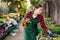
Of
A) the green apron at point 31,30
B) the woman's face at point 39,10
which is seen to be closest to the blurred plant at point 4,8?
the green apron at point 31,30

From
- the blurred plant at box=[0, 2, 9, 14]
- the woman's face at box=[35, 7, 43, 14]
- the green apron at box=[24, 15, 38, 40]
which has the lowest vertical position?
the blurred plant at box=[0, 2, 9, 14]

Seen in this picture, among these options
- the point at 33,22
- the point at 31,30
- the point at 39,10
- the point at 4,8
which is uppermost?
the point at 39,10

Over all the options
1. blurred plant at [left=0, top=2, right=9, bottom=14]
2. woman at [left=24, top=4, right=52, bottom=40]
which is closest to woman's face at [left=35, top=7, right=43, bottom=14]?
woman at [left=24, top=4, right=52, bottom=40]

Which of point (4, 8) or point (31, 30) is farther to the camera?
point (4, 8)

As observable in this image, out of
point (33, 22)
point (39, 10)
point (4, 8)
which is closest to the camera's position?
point (39, 10)

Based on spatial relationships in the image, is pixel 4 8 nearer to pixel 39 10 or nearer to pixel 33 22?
pixel 33 22

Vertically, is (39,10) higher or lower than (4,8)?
higher

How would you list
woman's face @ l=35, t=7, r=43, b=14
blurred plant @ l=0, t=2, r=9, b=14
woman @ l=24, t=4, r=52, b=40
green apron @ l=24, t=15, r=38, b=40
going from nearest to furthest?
woman's face @ l=35, t=7, r=43, b=14 < woman @ l=24, t=4, r=52, b=40 < green apron @ l=24, t=15, r=38, b=40 < blurred plant @ l=0, t=2, r=9, b=14

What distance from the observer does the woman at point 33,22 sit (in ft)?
24.9

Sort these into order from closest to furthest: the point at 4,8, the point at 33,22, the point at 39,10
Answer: the point at 39,10, the point at 33,22, the point at 4,8

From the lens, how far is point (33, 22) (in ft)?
26.0

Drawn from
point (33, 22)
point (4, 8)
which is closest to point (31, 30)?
point (33, 22)

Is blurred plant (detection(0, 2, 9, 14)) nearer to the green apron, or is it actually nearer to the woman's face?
the green apron

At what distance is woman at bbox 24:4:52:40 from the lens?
760 centimetres
